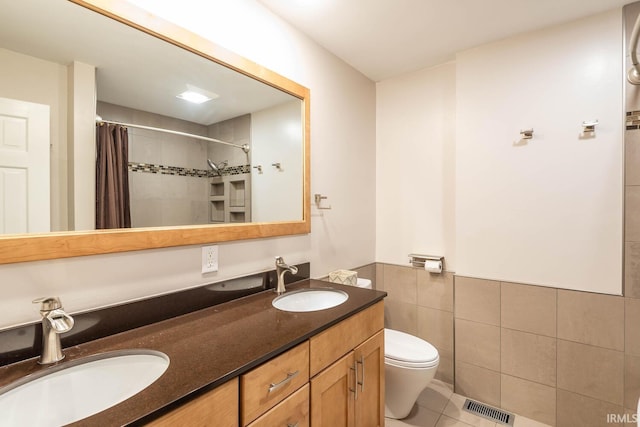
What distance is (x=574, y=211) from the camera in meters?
1.81

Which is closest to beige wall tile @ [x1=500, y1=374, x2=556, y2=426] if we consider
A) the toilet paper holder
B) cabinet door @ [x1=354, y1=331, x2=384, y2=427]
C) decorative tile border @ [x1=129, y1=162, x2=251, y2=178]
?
the toilet paper holder

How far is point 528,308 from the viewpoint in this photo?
1.93 m

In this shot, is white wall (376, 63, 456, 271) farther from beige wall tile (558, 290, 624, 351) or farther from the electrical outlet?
the electrical outlet

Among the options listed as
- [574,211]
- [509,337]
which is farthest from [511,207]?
[509,337]

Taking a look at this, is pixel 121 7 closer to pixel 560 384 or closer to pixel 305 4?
pixel 305 4

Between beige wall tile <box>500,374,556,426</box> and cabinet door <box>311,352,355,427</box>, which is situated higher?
cabinet door <box>311,352,355,427</box>

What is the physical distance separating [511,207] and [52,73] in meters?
2.39

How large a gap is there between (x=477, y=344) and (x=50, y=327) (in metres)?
2.32

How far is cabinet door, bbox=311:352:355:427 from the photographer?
3.72 feet

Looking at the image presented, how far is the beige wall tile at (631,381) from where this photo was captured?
1.66 metres

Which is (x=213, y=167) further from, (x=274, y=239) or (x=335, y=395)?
(x=335, y=395)

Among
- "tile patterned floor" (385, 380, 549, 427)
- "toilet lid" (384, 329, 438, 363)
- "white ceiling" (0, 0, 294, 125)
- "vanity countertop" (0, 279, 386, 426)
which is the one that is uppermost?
"white ceiling" (0, 0, 294, 125)

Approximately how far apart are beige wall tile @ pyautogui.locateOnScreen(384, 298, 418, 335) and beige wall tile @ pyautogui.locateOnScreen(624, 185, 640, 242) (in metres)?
1.38

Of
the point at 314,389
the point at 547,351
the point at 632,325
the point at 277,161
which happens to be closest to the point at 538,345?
the point at 547,351
